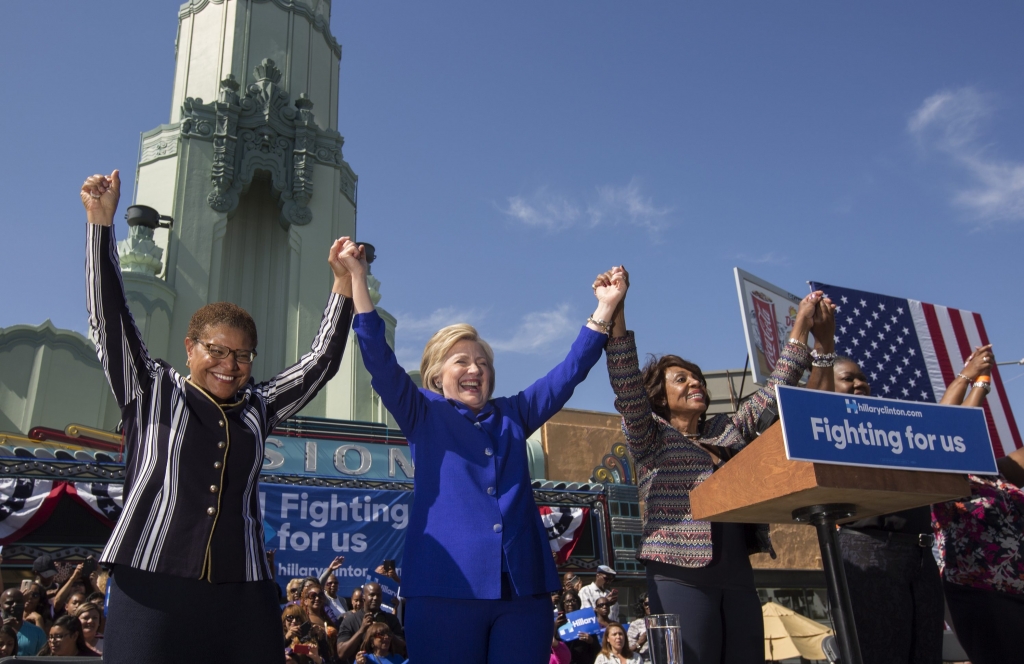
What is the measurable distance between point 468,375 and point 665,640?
1.03 m

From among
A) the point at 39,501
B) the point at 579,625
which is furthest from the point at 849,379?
the point at 39,501

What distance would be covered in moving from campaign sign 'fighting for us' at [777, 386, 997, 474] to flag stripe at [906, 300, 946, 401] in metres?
5.49

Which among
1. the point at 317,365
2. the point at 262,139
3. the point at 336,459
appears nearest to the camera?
the point at 317,365

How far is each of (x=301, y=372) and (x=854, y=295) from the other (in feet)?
18.4

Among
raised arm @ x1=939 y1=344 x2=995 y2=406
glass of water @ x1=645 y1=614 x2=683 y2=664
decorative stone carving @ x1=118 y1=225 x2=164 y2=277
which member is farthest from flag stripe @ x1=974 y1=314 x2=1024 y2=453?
decorative stone carving @ x1=118 y1=225 x2=164 y2=277

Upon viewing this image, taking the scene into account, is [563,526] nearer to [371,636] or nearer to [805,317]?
[371,636]

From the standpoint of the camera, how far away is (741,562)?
2.53 meters

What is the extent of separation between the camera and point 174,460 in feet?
6.55

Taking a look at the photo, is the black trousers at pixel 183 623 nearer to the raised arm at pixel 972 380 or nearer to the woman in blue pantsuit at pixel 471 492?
the woman in blue pantsuit at pixel 471 492

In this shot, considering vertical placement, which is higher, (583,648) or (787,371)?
(787,371)

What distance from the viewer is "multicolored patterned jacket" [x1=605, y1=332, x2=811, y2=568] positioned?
2.49m

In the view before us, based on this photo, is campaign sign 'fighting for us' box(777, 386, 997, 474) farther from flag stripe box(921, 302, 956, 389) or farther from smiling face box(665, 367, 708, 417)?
flag stripe box(921, 302, 956, 389)

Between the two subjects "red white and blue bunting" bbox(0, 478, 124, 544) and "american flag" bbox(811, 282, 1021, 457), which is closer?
"american flag" bbox(811, 282, 1021, 457)

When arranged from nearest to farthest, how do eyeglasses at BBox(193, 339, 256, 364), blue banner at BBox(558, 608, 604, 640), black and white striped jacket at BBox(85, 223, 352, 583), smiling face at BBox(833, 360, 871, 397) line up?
black and white striped jacket at BBox(85, 223, 352, 583)
eyeglasses at BBox(193, 339, 256, 364)
smiling face at BBox(833, 360, 871, 397)
blue banner at BBox(558, 608, 604, 640)
